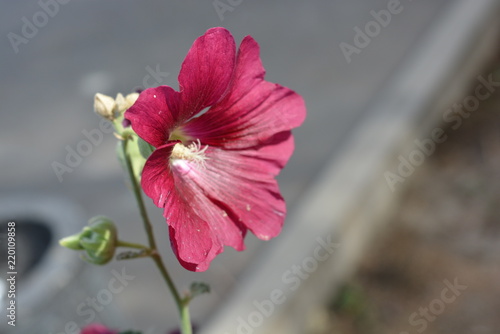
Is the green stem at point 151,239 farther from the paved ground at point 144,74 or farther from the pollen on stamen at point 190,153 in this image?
the paved ground at point 144,74

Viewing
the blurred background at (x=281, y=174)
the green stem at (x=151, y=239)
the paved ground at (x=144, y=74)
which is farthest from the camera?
the paved ground at (x=144, y=74)

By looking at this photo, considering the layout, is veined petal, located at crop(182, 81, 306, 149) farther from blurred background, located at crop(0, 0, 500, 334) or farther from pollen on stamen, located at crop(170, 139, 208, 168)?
blurred background, located at crop(0, 0, 500, 334)

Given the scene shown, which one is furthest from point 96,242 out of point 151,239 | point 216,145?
point 216,145

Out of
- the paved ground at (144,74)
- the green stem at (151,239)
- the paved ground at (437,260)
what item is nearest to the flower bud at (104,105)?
the green stem at (151,239)

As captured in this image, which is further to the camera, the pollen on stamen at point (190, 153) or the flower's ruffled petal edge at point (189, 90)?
the pollen on stamen at point (190, 153)

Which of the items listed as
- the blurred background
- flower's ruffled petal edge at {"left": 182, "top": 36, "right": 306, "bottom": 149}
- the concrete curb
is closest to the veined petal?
flower's ruffled petal edge at {"left": 182, "top": 36, "right": 306, "bottom": 149}

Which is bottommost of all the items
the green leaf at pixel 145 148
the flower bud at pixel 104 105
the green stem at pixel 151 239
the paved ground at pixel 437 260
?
the paved ground at pixel 437 260

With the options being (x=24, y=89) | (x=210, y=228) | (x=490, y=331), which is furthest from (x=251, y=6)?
(x=210, y=228)

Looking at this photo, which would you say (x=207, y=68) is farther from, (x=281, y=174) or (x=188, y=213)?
(x=281, y=174)
